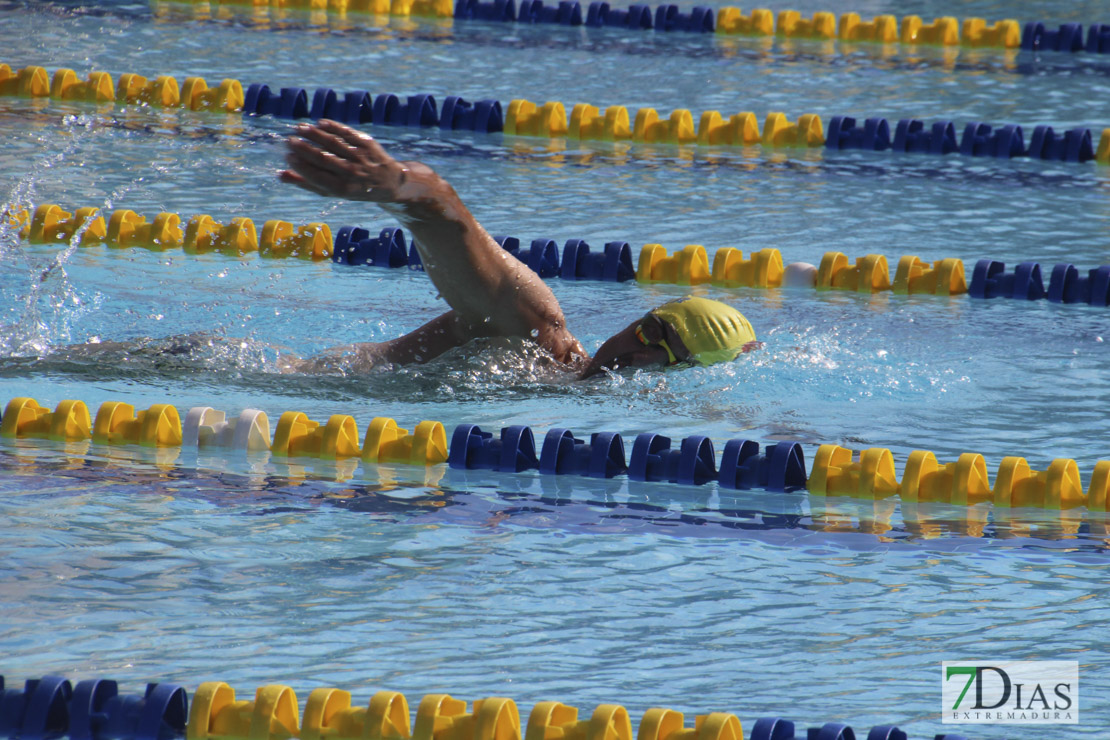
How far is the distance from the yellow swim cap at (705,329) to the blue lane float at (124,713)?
7.40ft

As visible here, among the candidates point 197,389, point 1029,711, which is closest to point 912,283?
point 197,389

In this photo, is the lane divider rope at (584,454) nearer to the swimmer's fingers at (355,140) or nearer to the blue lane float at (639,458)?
the blue lane float at (639,458)

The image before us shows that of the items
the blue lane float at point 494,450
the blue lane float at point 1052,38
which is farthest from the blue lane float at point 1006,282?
the blue lane float at point 1052,38

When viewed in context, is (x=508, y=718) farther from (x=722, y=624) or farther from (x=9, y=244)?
(x=9, y=244)

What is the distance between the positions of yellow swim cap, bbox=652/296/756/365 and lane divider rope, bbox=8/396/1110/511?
493 mm

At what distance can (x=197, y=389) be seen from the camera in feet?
14.2

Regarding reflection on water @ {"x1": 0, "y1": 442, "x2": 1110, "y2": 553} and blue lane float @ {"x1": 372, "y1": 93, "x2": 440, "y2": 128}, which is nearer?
reflection on water @ {"x1": 0, "y1": 442, "x2": 1110, "y2": 553}

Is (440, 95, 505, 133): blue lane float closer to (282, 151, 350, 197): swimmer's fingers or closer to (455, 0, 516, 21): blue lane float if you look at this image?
(455, 0, 516, 21): blue lane float

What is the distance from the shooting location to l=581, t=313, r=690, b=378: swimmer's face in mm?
4312

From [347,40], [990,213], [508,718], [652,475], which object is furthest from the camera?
[347,40]

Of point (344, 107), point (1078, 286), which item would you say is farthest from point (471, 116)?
point (1078, 286)

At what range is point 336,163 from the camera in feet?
11.0

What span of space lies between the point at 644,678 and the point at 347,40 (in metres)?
7.32

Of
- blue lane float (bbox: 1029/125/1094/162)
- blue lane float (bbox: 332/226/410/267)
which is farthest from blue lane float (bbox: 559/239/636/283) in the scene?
blue lane float (bbox: 1029/125/1094/162)
